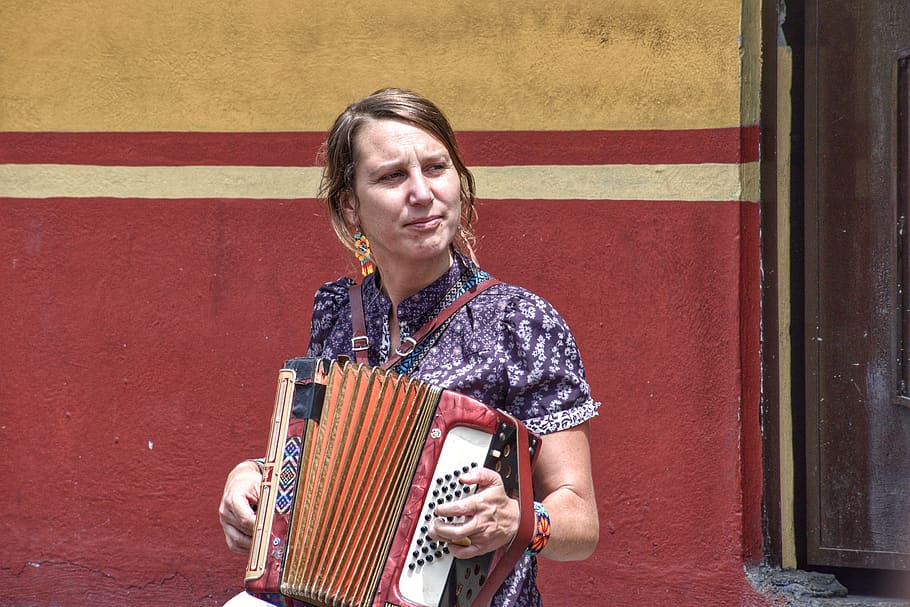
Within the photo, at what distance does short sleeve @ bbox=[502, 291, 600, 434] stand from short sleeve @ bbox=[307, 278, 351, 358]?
0.39m

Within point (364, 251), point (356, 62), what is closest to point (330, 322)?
point (364, 251)

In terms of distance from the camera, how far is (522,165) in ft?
12.1

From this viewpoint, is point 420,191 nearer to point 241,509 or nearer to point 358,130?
point 358,130

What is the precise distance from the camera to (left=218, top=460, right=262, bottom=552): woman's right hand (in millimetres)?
1984

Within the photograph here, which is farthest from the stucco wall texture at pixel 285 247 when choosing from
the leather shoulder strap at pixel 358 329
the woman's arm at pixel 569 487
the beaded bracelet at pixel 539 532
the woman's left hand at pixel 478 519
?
the woman's left hand at pixel 478 519

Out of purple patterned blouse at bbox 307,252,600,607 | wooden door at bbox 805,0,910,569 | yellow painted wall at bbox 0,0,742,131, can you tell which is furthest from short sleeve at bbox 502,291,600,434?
wooden door at bbox 805,0,910,569

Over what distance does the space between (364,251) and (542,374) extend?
56 centimetres

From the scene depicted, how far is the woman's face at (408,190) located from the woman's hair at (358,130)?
17mm

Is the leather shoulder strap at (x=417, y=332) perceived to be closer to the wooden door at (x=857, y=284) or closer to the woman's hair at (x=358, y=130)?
the woman's hair at (x=358, y=130)

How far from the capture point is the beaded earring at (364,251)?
7.67 feet

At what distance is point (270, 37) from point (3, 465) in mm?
1802

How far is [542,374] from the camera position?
6.55 feet

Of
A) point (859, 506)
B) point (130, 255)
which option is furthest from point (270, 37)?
point (859, 506)

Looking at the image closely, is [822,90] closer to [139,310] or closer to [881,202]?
[881,202]
